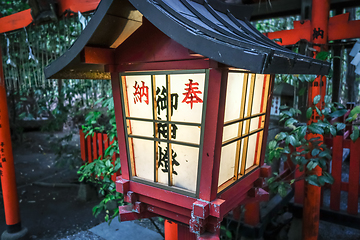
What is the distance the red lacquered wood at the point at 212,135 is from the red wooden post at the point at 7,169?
4.07 metres

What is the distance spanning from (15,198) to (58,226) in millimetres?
1133

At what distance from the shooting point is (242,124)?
192 cm

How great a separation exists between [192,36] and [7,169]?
4509 millimetres

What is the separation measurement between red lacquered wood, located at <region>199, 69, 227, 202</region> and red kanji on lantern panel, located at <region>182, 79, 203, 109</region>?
90mm

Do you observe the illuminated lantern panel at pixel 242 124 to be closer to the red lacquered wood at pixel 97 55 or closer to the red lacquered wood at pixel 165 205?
the red lacquered wood at pixel 165 205

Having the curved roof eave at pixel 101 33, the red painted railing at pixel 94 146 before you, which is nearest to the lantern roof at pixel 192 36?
the curved roof eave at pixel 101 33

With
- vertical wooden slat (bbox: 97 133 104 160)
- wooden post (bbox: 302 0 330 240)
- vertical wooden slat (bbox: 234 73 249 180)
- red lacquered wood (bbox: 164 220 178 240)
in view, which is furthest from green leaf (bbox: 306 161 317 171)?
Result: vertical wooden slat (bbox: 97 133 104 160)

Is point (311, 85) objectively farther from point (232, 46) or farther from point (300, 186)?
point (232, 46)

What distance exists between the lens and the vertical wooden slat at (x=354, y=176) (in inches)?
135

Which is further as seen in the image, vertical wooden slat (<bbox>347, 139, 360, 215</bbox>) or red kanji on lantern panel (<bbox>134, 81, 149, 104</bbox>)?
vertical wooden slat (<bbox>347, 139, 360, 215</bbox>)

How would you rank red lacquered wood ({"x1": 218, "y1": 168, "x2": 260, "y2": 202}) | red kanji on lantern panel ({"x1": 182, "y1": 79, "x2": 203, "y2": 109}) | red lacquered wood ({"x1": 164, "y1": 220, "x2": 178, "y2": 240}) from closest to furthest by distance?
red kanji on lantern panel ({"x1": 182, "y1": 79, "x2": 203, "y2": 109}) → red lacquered wood ({"x1": 218, "y1": 168, "x2": 260, "y2": 202}) → red lacquered wood ({"x1": 164, "y1": 220, "x2": 178, "y2": 240})

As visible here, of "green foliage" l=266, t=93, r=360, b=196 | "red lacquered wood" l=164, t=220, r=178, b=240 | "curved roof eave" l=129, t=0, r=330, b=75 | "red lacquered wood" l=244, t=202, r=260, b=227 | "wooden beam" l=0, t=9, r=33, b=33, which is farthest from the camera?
"wooden beam" l=0, t=9, r=33, b=33

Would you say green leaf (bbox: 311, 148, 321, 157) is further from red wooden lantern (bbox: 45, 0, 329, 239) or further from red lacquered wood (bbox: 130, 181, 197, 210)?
red lacquered wood (bbox: 130, 181, 197, 210)

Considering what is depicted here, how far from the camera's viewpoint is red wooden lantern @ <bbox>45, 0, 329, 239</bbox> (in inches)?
59.8
